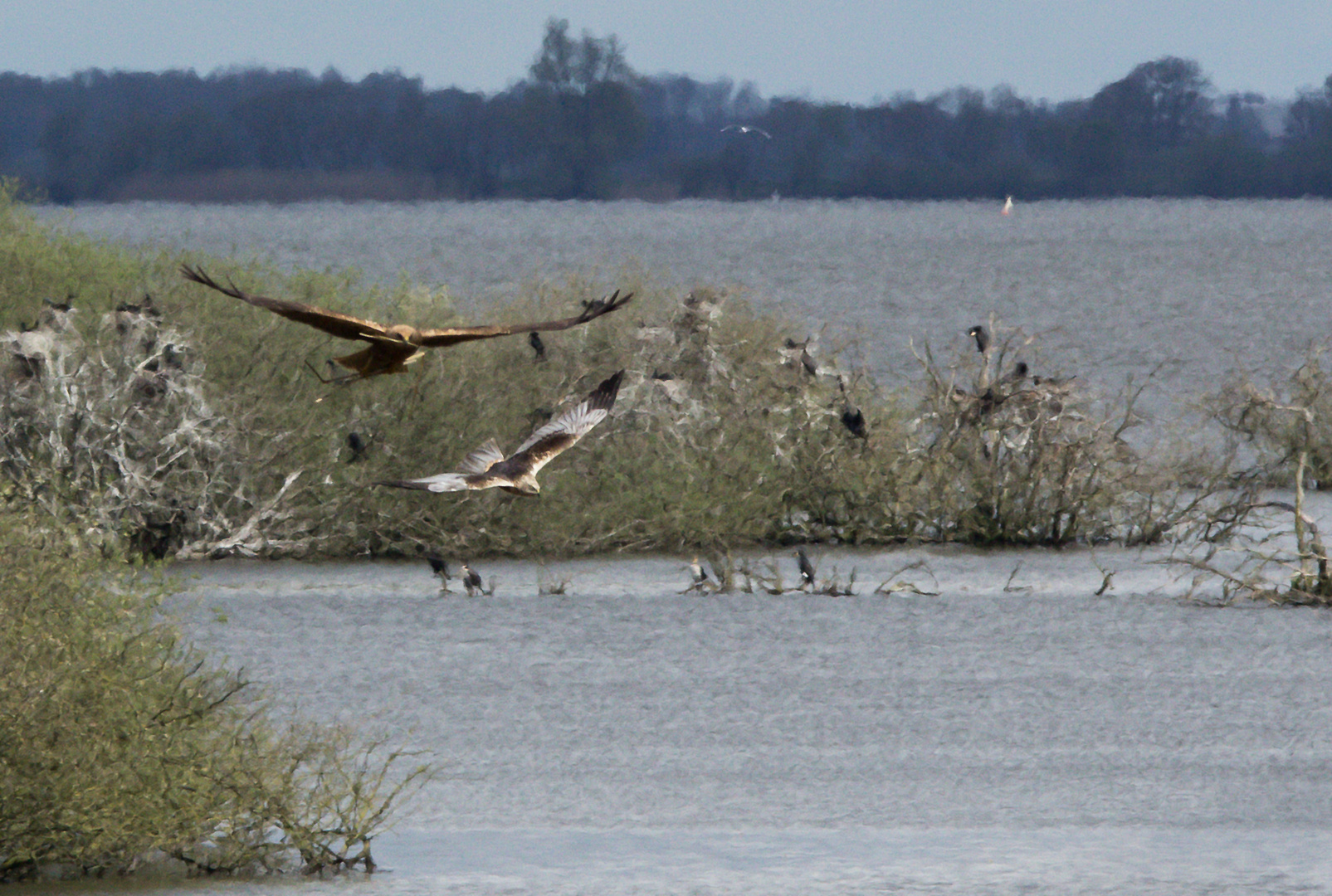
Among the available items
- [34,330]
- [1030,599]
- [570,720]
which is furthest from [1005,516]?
[34,330]

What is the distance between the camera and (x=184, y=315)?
16.8 meters

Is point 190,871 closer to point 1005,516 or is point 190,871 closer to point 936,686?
point 936,686

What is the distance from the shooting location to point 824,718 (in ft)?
42.5

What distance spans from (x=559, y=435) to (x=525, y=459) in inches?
7.6

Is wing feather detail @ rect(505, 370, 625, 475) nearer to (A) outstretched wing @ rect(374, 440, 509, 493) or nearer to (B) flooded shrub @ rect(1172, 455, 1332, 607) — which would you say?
(A) outstretched wing @ rect(374, 440, 509, 493)

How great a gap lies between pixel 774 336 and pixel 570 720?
654cm

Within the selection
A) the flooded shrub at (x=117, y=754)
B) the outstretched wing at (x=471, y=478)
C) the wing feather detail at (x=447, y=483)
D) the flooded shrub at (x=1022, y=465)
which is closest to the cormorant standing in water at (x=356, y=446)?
the flooded shrub at (x=1022, y=465)

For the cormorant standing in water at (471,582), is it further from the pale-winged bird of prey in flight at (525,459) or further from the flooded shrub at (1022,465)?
the pale-winged bird of prey in flight at (525,459)

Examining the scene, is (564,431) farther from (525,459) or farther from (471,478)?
(471,478)

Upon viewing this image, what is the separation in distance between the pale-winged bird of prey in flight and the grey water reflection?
4.82 m

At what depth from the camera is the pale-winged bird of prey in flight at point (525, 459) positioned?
445 cm

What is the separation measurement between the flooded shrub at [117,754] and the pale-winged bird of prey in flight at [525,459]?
153 inches

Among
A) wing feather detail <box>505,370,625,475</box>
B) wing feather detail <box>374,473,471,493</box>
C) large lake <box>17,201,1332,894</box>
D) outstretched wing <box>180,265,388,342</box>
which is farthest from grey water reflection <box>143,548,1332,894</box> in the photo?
outstretched wing <box>180,265,388,342</box>

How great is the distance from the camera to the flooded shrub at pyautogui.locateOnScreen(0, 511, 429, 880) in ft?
27.3
